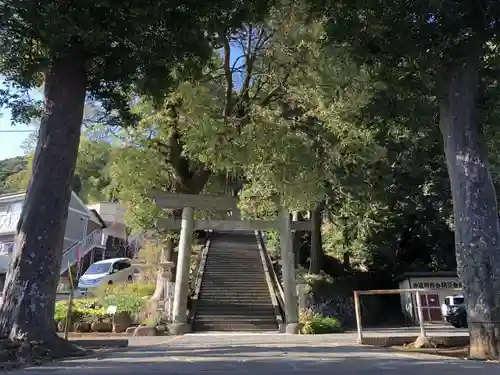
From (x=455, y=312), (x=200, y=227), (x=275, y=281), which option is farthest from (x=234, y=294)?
(x=455, y=312)

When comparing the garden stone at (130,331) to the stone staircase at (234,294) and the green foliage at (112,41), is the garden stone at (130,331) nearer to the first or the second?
the stone staircase at (234,294)

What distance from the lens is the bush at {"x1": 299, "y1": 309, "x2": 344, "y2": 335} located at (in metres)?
15.7

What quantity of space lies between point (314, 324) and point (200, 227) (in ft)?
17.0

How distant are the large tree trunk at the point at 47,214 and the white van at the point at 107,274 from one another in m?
18.1

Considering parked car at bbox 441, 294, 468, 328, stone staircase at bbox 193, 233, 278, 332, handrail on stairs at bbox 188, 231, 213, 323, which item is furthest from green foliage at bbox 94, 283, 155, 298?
parked car at bbox 441, 294, 468, 328

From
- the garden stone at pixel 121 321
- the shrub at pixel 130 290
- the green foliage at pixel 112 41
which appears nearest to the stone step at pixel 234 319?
the garden stone at pixel 121 321

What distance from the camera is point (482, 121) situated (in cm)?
914

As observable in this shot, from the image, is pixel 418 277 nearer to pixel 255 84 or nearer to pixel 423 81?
pixel 255 84

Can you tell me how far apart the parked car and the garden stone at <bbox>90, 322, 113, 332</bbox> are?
12974mm

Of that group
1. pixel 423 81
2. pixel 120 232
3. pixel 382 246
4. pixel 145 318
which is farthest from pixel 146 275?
pixel 120 232

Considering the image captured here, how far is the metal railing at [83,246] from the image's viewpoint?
102 ft

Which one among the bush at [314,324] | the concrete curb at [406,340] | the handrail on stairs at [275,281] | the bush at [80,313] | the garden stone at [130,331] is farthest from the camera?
the handrail on stairs at [275,281]

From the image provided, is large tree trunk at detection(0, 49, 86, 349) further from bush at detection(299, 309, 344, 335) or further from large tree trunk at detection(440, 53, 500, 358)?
bush at detection(299, 309, 344, 335)

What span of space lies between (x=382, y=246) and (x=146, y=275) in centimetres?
1261
